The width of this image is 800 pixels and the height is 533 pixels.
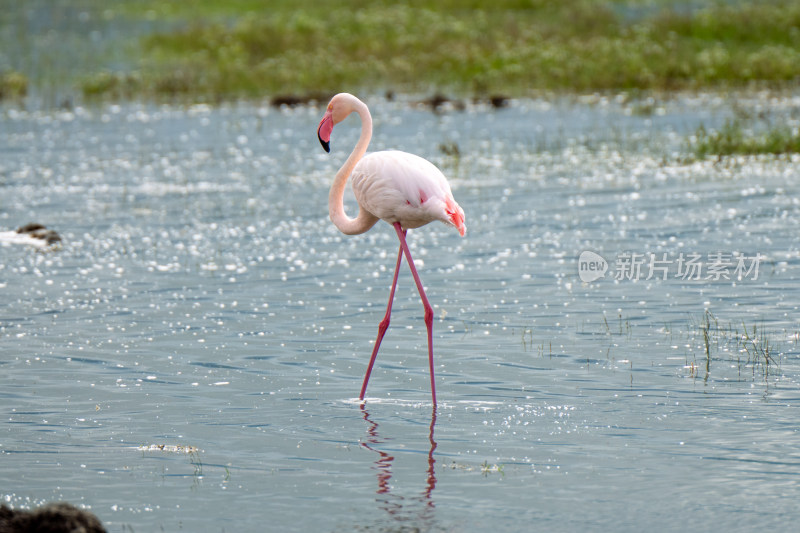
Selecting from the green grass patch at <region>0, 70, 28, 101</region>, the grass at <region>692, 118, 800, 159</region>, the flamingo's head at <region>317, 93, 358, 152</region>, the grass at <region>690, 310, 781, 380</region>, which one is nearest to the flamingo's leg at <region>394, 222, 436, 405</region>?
the flamingo's head at <region>317, 93, 358, 152</region>

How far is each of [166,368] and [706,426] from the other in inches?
168

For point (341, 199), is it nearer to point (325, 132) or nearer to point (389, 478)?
point (325, 132)

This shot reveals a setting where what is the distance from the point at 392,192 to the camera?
350 inches

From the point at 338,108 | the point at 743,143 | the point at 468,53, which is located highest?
the point at 468,53

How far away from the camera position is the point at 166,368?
9.80 m

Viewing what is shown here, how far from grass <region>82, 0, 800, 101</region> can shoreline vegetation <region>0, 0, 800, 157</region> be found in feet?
0.17

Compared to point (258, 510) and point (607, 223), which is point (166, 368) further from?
point (607, 223)

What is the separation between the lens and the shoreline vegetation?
32688 millimetres

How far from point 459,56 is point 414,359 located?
2798 centimetres

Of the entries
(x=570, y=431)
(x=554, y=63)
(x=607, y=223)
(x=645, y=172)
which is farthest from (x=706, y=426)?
(x=554, y=63)

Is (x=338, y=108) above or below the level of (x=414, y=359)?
above

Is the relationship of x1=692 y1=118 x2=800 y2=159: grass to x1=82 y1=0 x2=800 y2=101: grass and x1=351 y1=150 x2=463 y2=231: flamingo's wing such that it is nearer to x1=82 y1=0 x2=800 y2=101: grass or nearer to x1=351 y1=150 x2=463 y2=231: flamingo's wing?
x1=82 y1=0 x2=800 y2=101: grass

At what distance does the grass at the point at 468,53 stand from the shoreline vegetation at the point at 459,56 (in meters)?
0.05

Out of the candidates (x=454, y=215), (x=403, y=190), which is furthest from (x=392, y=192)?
(x=454, y=215)
